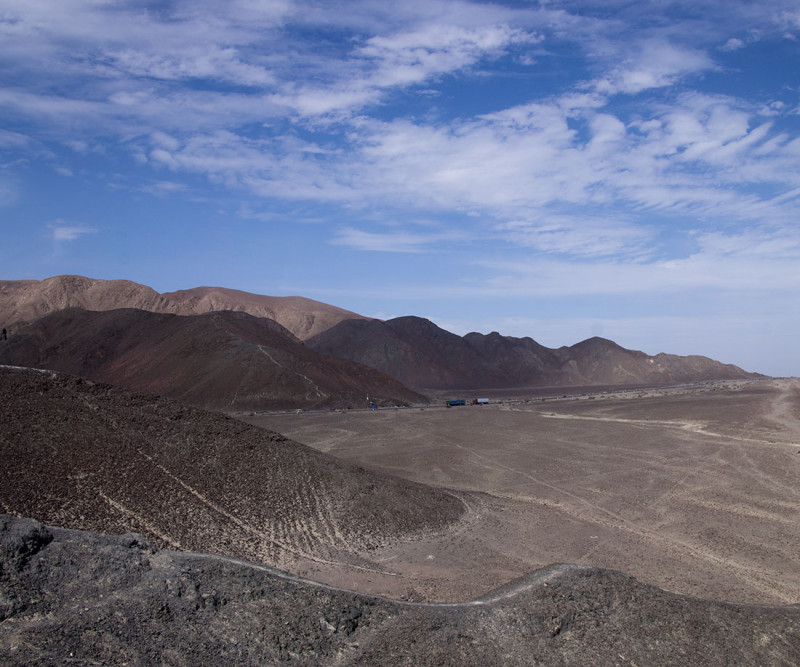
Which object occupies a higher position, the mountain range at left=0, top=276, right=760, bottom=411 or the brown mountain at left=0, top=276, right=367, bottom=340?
the brown mountain at left=0, top=276, right=367, bottom=340

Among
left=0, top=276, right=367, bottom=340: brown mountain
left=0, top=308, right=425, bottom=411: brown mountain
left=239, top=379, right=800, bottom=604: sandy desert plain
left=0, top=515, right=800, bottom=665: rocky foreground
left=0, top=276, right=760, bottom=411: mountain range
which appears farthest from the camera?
left=0, top=276, right=367, bottom=340: brown mountain

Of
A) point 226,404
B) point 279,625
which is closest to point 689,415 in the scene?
point 226,404

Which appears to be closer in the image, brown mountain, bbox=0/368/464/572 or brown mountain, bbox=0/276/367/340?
brown mountain, bbox=0/368/464/572

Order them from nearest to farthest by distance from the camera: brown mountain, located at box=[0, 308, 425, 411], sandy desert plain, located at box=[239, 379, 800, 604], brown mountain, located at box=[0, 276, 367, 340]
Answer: sandy desert plain, located at box=[239, 379, 800, 604] < brown mountain, located at box=[0, 308, 425, 411] < brown mountain, located at box=[0, 276, 367, 340]

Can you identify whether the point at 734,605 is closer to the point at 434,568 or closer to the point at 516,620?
the point at 516,620

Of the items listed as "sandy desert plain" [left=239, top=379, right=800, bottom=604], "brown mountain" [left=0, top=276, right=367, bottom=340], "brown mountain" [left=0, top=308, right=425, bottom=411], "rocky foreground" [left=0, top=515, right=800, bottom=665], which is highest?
"brown mountain" [left=0, top=276, right=367, bottom=340]

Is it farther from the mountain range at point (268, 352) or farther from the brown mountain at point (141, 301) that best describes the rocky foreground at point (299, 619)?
the brown mountain at point (141, 301)

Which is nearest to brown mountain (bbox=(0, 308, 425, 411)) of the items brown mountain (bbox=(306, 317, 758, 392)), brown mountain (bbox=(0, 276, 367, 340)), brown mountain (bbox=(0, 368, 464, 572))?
brown mountain (bbox=(0, 276, 367, 340))

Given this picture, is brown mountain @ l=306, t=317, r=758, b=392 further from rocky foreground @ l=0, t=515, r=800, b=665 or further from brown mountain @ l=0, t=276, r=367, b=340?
rocky foreground @ l=0, t=515, r=800, b=665
